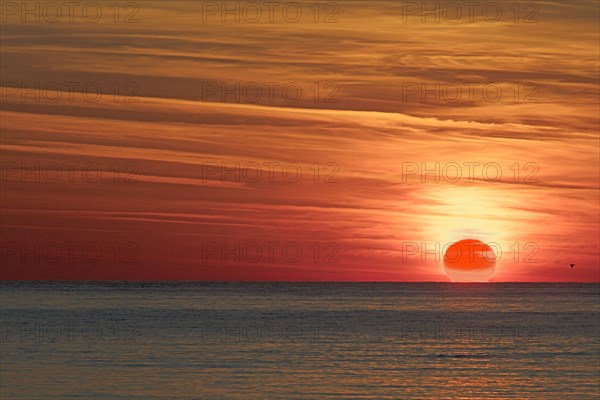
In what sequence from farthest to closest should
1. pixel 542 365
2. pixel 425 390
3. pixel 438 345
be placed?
pixel 438 345
pixel 542 365
pixel 425 390

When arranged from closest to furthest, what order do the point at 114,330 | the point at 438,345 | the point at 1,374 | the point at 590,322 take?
the point at 1,374
the point at 438,345
the point at 114,330
the point at 590,322

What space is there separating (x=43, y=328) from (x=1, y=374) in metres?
37.5

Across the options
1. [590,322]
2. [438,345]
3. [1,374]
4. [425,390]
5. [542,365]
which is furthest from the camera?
[590,322]

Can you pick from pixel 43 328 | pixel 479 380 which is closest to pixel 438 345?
pixel 479 380

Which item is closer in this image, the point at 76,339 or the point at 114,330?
the point at 76,339

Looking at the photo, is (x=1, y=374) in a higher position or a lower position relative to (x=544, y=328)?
higher

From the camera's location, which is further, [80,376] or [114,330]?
[114,330]

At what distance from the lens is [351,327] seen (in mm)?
93062

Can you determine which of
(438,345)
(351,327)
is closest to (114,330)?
(351,327)

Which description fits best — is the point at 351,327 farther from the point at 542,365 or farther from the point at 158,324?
the point at 542,365

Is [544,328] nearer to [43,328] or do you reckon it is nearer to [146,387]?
[43,328]

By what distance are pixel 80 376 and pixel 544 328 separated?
5482 cm

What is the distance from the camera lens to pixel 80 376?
49.3 m

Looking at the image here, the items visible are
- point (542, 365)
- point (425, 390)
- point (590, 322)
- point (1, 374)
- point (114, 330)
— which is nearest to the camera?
point (425, 390)
